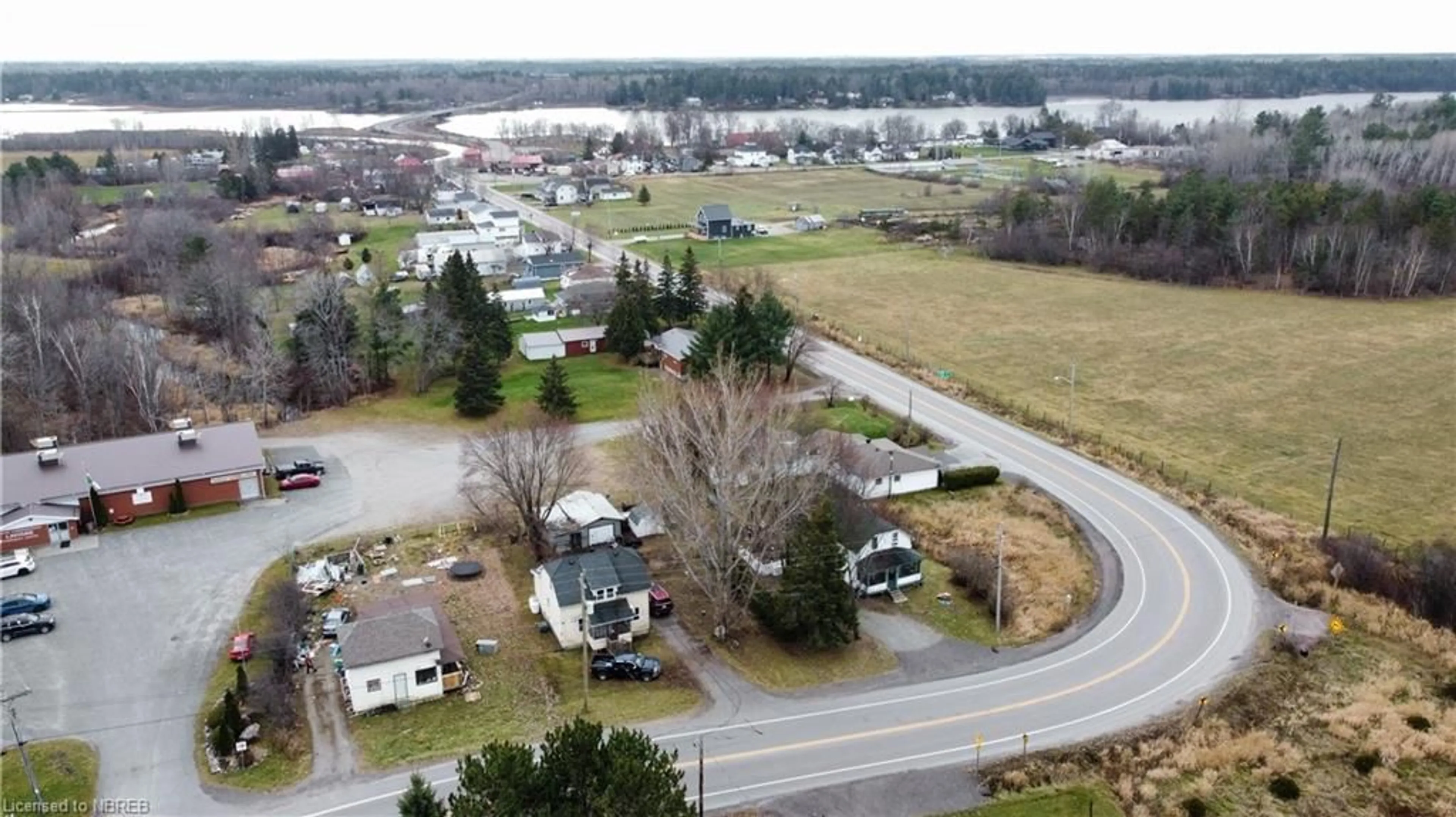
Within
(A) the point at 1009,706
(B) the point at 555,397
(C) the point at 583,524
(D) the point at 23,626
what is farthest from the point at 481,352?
(A) the point at 1009,706

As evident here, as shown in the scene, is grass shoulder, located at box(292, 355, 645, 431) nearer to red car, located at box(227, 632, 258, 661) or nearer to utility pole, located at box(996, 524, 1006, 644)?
red car, located at box(227, 632, 258, 661)

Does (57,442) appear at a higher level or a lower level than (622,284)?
lower

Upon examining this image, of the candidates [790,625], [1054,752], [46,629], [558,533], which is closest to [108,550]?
[46,629]

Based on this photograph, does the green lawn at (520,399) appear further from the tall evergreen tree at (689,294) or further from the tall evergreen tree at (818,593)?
the tall evergreen tree at (818,593)

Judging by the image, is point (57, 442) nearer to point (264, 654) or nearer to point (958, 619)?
point (264, 654)

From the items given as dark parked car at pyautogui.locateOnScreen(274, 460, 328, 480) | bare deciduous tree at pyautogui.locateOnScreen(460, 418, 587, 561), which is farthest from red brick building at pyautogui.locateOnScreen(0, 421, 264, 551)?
bare deciduous tree at pyautogui.locateOnScreen(460, 418, 587, 561)

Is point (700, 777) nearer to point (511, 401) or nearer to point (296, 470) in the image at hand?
point (296, 470)

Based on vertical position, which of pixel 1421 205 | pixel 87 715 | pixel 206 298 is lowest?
pixel 87 715
